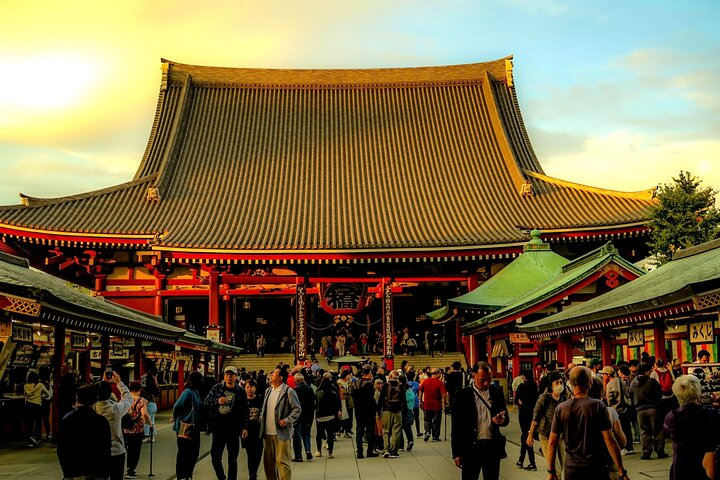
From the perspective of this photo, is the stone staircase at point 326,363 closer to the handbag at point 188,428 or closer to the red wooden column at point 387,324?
the red wooden column at point 387,324

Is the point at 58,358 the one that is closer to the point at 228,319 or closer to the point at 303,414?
the point at 303,414

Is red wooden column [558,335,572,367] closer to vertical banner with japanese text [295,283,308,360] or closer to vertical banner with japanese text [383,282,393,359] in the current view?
vertical banner with japanese text [383,282,393,359]

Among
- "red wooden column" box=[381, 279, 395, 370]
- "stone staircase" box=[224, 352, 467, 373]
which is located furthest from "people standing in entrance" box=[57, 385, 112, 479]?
"stone staircase" box=[224, 352, 467, 373]

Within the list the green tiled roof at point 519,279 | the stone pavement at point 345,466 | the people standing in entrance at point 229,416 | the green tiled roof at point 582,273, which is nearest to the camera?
the people standing in entrance at point 229,416

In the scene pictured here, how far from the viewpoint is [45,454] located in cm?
1738

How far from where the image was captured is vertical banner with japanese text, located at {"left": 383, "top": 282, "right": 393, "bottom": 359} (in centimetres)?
3672

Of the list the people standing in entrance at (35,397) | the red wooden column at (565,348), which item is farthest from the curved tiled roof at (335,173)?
the people standing in entrance at (35,397)

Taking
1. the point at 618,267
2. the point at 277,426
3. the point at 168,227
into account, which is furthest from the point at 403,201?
the point at 277,426

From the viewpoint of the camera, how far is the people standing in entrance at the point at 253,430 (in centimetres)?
1388

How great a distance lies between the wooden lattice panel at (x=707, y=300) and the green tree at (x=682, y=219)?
1926 cm

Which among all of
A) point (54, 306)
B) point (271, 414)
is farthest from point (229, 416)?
point (54, 306)

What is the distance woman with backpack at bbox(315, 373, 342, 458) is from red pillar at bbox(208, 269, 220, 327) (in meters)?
18.2

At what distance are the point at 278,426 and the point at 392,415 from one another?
4.94 m

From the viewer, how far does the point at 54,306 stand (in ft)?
48.2
